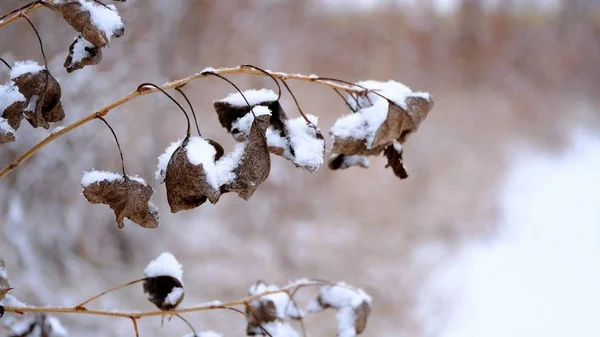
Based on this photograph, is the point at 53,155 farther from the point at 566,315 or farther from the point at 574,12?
the point at 574,12

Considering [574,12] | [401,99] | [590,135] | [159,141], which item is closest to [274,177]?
[159,141]

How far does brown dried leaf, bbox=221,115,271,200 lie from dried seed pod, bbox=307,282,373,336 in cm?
30

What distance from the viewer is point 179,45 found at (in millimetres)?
2197

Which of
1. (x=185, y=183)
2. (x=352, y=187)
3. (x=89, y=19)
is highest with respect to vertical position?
(x=352, y=187)

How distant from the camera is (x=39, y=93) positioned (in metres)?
0.49

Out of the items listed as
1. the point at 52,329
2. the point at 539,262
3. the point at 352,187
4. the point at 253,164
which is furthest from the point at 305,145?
the point at 539,262

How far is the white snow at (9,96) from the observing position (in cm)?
48

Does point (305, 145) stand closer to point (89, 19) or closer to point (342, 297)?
point (89, 19)

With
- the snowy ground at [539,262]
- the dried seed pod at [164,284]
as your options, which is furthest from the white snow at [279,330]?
the snowy ground at [539,262]

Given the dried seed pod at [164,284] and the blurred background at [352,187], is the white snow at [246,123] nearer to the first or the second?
the dried seed pod at [164,284]

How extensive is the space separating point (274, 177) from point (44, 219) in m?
1.10

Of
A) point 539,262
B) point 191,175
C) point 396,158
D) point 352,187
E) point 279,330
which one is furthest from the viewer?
point 352,187

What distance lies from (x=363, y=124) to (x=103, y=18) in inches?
8.8

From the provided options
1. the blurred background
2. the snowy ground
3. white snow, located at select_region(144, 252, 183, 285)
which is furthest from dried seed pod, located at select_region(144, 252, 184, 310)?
the snowy ground
